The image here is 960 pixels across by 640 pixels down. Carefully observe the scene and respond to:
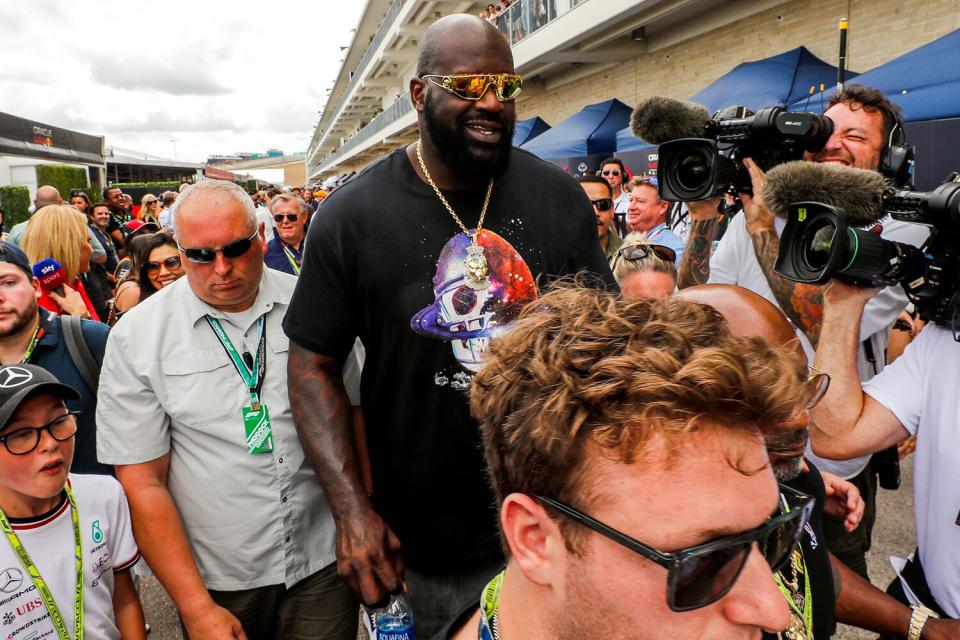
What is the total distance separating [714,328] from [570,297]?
27 centimetres

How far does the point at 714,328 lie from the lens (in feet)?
3.68

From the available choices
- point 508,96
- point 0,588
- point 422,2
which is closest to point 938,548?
point 508,96

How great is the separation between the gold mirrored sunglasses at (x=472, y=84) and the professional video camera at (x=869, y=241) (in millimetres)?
905

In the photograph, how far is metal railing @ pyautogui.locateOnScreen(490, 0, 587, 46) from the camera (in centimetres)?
1412

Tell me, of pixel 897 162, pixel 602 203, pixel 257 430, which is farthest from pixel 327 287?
pixel 602 203

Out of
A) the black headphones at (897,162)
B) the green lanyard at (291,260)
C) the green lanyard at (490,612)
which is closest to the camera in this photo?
the green lanyard at (490,612)

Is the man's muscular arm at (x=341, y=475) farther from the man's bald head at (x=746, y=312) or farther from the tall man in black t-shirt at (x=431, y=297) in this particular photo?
the man's bald head at (x=746, y=312)

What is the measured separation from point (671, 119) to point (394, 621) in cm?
217

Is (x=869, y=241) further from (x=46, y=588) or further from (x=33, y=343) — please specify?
(x=33, y=343)

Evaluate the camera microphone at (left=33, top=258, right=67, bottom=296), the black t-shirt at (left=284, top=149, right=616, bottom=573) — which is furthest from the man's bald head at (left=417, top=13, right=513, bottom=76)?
the camera microphone at (left=33, top=258, right=67, bottom=296)

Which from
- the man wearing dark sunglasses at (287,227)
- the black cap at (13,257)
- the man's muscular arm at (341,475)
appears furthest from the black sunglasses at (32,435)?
the man wearing dark sunglasses at (287,227)

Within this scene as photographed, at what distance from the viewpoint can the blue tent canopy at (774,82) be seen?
6.69 m

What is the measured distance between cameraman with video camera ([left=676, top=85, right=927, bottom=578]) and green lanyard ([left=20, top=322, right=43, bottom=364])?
2.90m

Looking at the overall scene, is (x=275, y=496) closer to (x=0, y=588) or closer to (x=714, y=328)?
(x=0, y=588)
